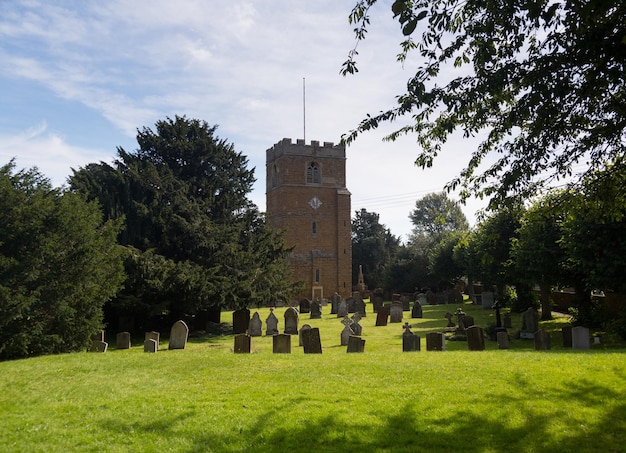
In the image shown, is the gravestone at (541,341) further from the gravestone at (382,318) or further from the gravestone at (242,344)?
the gravestone at (382,318)

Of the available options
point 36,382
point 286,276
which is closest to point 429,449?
point 36,382

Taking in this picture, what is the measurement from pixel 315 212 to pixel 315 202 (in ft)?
3.08

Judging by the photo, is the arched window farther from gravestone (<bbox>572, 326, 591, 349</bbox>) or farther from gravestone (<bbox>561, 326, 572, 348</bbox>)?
gravestone (<bbox>572, 326, 591, 349</bbox>)

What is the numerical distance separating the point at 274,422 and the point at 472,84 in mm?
5382

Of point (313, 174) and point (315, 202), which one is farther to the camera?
point (313, 174)

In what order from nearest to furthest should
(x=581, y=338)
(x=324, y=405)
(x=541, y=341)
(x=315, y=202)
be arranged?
1. (x=324, y=405)
2. (x=581, y=338)
3. (x=541, y=341)
4. (x=315, y=202)

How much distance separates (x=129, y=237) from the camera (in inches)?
845

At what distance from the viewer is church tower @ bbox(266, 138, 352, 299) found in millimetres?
46031

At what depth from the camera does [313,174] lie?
4772cm

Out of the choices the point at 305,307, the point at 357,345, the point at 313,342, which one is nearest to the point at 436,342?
the point at 357,345

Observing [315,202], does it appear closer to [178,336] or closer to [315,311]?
[315,311]

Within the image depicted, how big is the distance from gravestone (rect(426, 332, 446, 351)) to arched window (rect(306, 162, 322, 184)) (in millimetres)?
33842

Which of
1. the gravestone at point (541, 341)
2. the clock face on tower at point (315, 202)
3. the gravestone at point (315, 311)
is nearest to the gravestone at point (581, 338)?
the gravestone at point (541, 341)

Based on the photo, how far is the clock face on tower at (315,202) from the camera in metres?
47.1
